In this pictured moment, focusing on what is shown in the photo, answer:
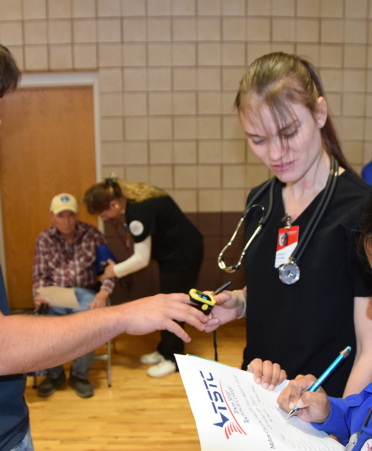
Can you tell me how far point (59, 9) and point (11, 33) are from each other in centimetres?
46

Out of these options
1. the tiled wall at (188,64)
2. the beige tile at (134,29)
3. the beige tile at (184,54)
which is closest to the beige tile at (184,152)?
the tiled wall at (188,64)

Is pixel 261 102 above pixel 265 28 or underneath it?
underneath

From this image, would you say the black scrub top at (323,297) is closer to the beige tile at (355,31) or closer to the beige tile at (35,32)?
the beige tile at (355,31)

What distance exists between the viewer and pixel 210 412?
65cm

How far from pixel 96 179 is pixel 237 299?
8.57ft

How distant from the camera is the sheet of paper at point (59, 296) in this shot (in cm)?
247

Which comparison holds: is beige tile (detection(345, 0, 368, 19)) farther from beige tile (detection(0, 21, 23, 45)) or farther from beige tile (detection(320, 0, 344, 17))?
beige tile (detection(0, 21, 23, 45))

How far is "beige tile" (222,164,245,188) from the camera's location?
11.0ft

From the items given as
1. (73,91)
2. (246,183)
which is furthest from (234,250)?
(73,91)

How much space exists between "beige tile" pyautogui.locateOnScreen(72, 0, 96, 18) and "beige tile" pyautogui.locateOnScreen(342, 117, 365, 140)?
91.0 inches

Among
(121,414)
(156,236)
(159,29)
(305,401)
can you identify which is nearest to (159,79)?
(159,29)

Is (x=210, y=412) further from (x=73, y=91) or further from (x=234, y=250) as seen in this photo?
(x=73, y=91)

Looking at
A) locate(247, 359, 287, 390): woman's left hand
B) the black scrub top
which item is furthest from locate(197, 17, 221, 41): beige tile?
locate(247, 359, 287, 390): woman's left hand

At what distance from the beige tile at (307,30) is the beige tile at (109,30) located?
1.49 metres
